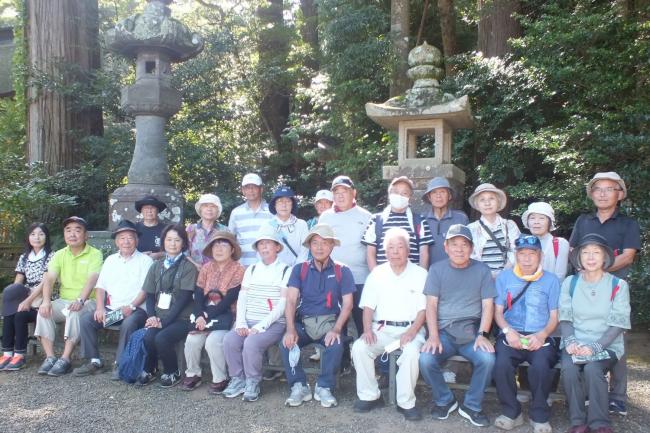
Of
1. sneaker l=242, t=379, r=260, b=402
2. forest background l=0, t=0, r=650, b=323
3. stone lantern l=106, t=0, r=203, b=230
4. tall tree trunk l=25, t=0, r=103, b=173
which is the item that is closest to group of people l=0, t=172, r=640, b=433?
sneaker l=242, t=379, r=260, b=402

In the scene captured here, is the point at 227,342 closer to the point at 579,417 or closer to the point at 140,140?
the point at 579,417

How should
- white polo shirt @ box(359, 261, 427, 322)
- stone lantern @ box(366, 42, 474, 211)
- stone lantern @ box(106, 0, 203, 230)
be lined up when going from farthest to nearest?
stone lantern @ box(106, 0, 203, 230), stone lantern @ box(366, 42, 474, 211), white polo shirt @ box(359, 261, 427, 322)

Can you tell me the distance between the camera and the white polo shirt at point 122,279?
16.1ft

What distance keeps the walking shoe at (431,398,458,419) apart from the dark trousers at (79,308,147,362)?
266 cm

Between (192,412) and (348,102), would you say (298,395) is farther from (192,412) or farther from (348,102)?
(348,102)

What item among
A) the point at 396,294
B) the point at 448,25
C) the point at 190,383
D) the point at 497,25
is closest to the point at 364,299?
the point at 396,294

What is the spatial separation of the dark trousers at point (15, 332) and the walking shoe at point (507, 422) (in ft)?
14.3

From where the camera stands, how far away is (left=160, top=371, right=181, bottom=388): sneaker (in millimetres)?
4496

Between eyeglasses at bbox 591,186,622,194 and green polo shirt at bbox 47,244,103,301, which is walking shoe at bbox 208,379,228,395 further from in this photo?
eyeglasses at bbox 591,186,622,194

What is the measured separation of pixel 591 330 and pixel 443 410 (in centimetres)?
117

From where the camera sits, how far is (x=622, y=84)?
7000 mm

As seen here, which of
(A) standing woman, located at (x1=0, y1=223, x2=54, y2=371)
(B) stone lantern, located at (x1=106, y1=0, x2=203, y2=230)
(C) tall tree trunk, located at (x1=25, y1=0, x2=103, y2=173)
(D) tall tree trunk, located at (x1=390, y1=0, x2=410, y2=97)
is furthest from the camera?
(C) tall tree trunk, located at (x1=25, y1=0, x2=103, y2=173)

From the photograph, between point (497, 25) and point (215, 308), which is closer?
point (215, 308)

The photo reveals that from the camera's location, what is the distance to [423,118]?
6.07 m
